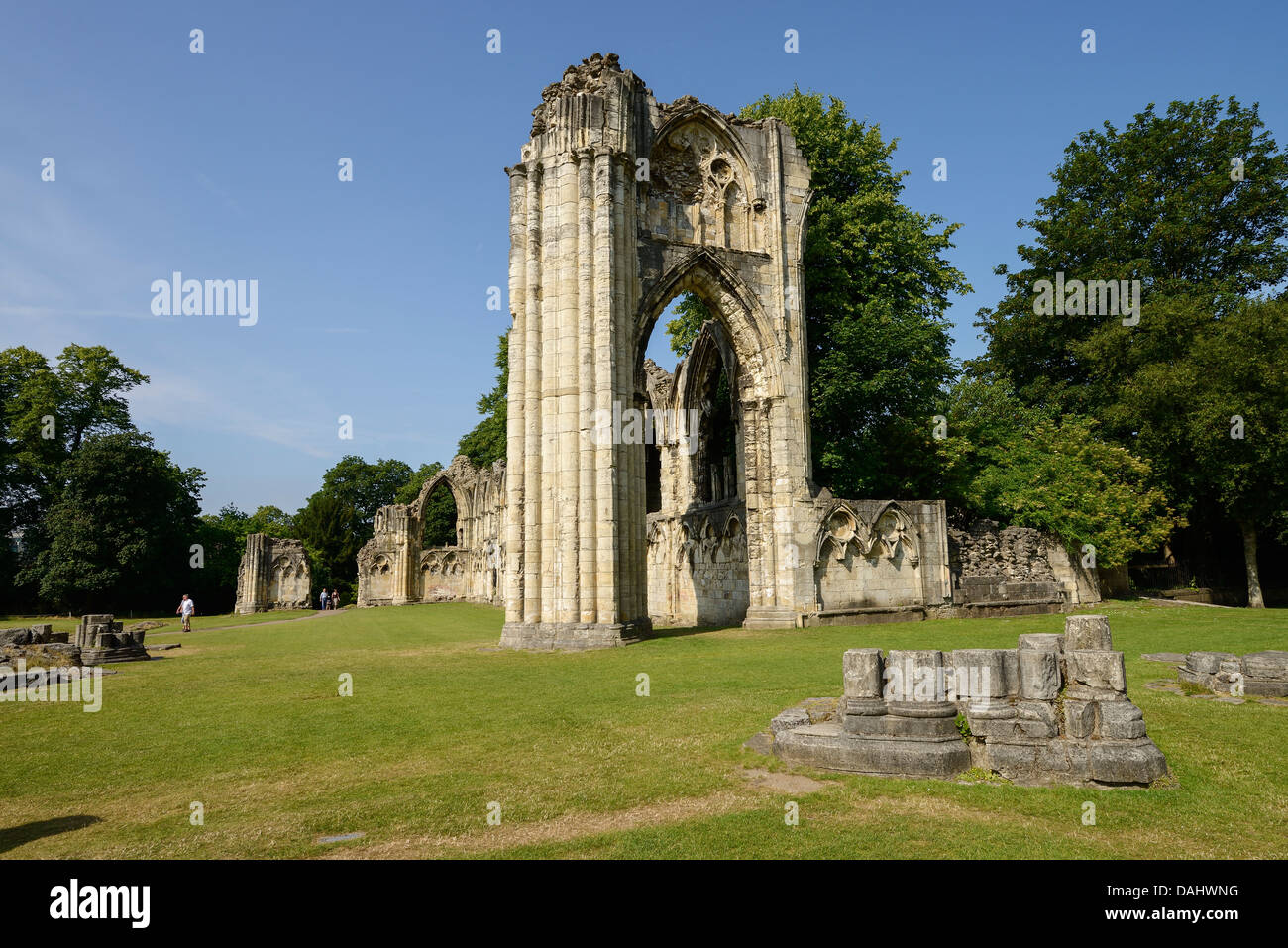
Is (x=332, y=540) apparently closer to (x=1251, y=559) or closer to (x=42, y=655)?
(x=42, y=655)

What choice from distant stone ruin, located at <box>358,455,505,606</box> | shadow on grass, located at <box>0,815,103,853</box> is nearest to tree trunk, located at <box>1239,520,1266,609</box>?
shadow on grass, located at <box>0,815,103,853</box>

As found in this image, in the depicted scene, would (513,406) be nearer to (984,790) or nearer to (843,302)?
(843,302)

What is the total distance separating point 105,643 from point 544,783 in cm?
1388

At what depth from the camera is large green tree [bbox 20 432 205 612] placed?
117 feet

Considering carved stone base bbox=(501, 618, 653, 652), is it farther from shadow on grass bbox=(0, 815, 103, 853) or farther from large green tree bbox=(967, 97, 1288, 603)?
large green tree bbox=(967, 97, 1288, 603)

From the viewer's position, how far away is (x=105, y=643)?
14992 mm

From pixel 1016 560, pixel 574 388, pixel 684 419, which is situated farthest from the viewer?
pixel 684 419

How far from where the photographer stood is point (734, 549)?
850 inches

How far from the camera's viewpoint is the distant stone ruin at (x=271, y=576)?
4238 cm

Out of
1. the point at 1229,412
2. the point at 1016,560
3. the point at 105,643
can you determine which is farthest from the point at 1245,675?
the point at 105,643

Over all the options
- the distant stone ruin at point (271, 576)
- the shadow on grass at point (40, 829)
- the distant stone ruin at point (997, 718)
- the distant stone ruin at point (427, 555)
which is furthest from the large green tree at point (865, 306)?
the distant stone ruin at point (271, 576)
